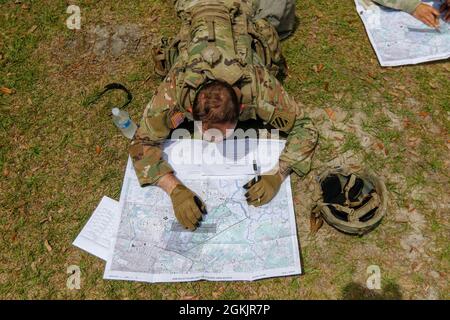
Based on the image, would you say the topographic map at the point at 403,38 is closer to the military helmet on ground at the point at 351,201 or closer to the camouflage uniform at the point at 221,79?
the camouflage uniform at the point at 221,79

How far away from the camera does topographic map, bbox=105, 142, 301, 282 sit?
3367mm

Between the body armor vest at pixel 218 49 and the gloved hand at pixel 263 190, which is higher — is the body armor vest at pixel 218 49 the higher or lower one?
the higher one

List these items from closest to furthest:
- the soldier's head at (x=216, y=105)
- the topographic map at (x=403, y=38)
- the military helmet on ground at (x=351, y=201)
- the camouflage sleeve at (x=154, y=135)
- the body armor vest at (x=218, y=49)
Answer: the soldier's head at (x=216, y=105), the body armor vest at (x=218, y=49), the military helmet on ground at (x=351, y=201), the camouflage sleeve at (x=154, y=135), the topographic map at (x=403, y=38)

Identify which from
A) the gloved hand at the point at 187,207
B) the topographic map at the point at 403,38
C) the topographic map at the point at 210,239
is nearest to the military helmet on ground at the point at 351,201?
the topographic map at the point at 210,239

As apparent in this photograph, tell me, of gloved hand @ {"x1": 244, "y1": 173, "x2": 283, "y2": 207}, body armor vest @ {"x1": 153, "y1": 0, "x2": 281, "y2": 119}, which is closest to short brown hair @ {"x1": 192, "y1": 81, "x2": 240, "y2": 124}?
body armor vest @ {"x1": 153, "y1": 0, "x2": 281, "y2": 119}

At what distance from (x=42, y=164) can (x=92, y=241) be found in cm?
101

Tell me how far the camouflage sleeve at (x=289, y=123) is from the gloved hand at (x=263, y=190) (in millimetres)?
188

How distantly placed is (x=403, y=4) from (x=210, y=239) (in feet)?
10.6

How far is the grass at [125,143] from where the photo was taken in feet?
11.2

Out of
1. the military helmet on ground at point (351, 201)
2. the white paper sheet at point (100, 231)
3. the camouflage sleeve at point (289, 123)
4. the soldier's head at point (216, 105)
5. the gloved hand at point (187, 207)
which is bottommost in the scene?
the white paper sheet at point (100, 231)

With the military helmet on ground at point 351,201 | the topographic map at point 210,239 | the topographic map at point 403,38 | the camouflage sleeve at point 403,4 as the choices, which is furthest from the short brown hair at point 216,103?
the camouflage sleeve at point 403,4

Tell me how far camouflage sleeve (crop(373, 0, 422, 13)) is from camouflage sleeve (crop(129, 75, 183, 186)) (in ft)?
8.66

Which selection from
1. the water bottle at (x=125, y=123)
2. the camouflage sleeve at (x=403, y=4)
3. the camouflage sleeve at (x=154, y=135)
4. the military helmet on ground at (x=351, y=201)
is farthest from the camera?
the camouflage sleeve at (x=403, y=4)

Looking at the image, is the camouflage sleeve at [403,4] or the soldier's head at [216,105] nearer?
the soldier's head at [216,105]
